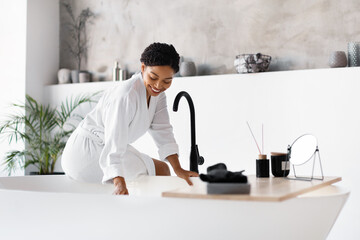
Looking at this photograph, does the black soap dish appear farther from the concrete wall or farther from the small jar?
the concrete wall

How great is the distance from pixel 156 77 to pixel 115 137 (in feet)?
1.16

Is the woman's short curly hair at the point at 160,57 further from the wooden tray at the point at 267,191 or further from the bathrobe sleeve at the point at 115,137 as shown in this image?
the wooden tray at the point at 267,191

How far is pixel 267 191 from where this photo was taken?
187 centimetres

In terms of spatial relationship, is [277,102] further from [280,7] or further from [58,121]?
[58,121]

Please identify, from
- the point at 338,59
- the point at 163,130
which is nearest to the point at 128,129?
→ the point at 163,130

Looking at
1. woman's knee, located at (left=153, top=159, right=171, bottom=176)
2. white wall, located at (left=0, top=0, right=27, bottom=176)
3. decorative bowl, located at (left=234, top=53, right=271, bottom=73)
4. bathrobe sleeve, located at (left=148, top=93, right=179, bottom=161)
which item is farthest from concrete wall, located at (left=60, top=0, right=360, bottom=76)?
bathrobe sleeve, located at (left=148, top=93, right=179, bottom=161)

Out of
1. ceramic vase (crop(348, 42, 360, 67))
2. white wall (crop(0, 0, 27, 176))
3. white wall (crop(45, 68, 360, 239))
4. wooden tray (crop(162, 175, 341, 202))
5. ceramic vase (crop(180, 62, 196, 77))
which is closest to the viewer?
wooden tray (crop(162, 175, 341, 202))

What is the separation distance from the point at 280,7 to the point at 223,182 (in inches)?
94.6

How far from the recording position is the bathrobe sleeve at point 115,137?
7.58ft

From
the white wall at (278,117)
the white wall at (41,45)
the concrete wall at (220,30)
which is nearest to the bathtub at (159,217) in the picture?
the white wall at (278,117)

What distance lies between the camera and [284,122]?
11.8 ft

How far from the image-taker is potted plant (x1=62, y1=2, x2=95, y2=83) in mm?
4648

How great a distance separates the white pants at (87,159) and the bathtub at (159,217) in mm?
490

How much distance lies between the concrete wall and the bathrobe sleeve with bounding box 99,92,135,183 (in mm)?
1748
